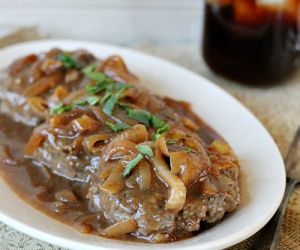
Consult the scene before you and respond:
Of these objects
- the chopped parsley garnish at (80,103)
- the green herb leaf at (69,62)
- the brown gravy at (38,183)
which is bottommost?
the brown gravy at (38,183)

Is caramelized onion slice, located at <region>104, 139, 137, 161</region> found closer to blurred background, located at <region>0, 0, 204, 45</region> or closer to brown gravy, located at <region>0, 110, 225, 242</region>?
brown gravy, located at <region>0, 110, 225, 242</region>

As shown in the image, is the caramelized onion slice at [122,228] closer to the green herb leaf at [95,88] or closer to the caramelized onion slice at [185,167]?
the caramelized onion slice at [185,167]

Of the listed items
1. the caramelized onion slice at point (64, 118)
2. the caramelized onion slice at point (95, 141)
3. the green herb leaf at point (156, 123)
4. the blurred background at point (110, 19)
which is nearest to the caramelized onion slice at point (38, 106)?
the caramelized onion slice at point (64, 118)

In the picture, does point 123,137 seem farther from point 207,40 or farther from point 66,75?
point 207,40

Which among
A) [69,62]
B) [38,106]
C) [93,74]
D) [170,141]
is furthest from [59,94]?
[170,141]

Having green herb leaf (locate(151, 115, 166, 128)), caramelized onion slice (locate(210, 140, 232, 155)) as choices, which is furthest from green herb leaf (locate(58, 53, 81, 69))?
caramelized onion slice (locate(210, 140, 232, 155))

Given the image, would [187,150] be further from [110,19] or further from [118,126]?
[110,19]

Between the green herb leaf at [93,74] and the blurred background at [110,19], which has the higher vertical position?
the green herb leaf at [93,74]

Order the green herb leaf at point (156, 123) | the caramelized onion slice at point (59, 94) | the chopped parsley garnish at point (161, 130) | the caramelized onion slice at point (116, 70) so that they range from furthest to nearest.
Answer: the caramelized onion slice at point (116, 70)
the caramelized onion slice at point (59, 94)
the green herb leaf at point (156, 123)
the chopped parsley garnish at point (161, 130)

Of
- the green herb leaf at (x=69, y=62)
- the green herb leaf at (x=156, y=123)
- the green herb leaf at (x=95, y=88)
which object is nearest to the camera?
the green herb leaf at (x=156, y=123)
